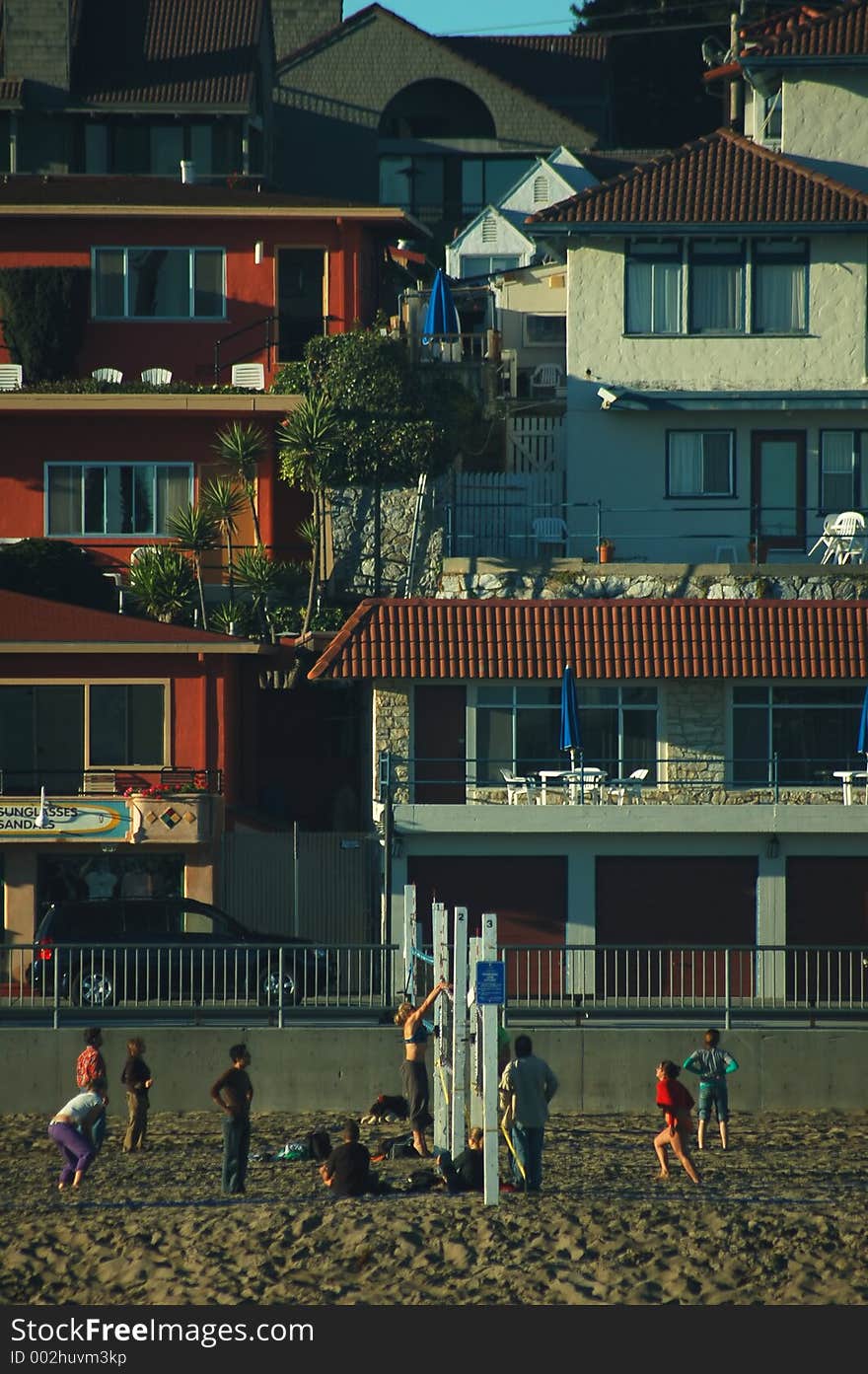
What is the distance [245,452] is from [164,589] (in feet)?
11.4

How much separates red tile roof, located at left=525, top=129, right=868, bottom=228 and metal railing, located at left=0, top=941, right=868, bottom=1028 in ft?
60.7

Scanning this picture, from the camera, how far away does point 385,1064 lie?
27797 millimetres

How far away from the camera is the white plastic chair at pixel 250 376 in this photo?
44.1 m

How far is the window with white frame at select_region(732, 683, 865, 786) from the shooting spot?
3594cm

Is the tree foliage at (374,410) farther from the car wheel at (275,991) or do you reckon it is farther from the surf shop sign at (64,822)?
the car wheel at (275,991)

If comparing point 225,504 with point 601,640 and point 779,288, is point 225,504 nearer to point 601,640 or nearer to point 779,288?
point 601,640

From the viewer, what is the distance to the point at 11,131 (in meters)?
59.9

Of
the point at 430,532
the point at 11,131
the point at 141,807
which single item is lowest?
the point at 141,807

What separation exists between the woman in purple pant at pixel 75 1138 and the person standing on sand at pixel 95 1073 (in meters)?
0.14

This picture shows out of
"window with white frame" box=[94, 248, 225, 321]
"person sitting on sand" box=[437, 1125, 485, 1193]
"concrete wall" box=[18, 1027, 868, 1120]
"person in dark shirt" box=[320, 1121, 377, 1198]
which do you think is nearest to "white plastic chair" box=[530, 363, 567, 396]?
"window with white frame" box=[94, 248, 225, 321]

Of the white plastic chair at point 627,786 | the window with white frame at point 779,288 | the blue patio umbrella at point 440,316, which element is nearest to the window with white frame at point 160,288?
the blue patio umbrella at point 440,316

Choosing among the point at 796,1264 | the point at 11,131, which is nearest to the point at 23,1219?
the point at 796,1264

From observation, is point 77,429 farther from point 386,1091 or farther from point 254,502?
point 386,1091

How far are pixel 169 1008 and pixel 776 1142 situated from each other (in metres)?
7.66
